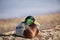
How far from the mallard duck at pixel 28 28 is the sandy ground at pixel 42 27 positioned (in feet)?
0.16

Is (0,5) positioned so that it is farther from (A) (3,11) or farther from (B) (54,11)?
(B) (54,11)

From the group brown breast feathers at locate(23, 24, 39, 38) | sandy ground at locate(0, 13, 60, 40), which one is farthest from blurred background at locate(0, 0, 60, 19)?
brown breast feathers at locate(23, 24, 39, 38)

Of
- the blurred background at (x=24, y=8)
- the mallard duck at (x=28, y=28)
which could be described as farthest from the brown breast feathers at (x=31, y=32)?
the blurred background at (x=24, y=8)

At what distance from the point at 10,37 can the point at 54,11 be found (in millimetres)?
616

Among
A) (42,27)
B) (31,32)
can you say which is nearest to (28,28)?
(31,32)

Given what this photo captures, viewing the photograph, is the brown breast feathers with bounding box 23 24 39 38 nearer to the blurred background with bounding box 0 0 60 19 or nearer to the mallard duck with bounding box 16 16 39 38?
the mallard duck with bounding box 16 16 39 38

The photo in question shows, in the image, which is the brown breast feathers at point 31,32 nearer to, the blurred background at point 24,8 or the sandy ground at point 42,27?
the sandy ground at point 42,27

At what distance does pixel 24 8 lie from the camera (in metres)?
1.99

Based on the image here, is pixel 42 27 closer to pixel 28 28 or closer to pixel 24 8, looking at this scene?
pixel 28 28

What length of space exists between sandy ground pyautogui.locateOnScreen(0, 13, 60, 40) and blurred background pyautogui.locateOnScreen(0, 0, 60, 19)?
0.19 ft

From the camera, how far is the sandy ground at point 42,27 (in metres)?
1.90

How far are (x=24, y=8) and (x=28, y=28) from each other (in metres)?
0.25

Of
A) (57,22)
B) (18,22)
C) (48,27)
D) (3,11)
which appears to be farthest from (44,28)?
(3,11)

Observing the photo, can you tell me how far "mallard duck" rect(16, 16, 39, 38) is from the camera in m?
1.86
